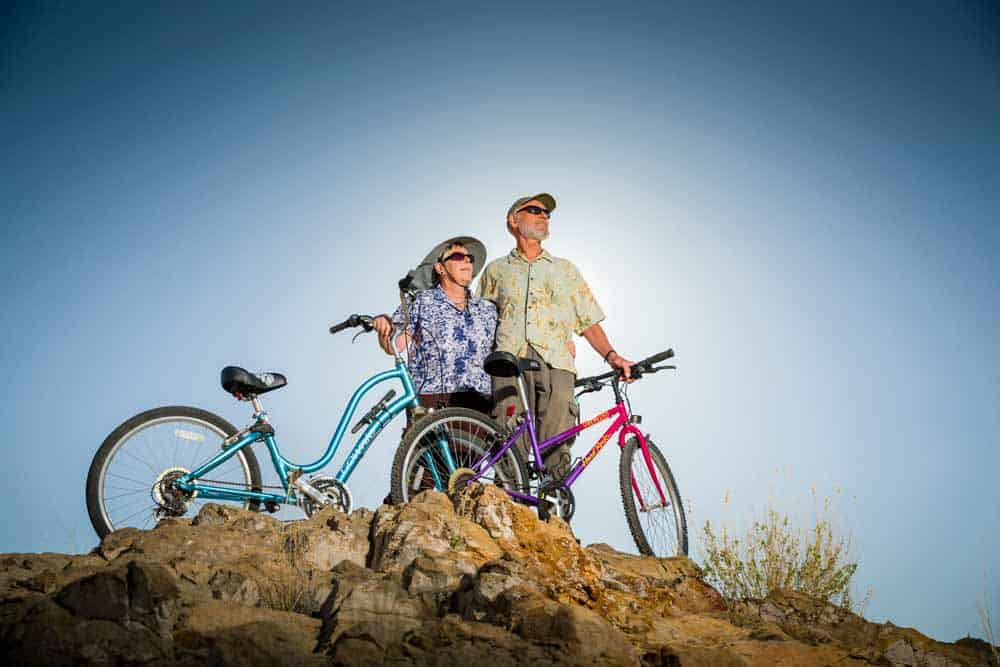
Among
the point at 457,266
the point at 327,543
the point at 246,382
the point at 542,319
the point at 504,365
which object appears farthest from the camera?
the point at 457,266

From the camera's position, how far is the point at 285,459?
19.4 feet

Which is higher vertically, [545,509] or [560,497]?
[560,497]

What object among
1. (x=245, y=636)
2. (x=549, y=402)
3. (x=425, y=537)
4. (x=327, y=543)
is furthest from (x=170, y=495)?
(x=549, y=402)

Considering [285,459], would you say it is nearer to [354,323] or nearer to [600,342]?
[354,323]

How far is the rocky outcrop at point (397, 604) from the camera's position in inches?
117

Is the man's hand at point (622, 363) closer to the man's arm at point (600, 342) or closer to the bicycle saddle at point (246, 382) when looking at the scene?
the man's arm at point (600, 342)

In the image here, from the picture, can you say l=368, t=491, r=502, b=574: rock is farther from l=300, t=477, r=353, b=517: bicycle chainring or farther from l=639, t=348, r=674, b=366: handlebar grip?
l=639, t=348, r=674, b=366: handlebar grip

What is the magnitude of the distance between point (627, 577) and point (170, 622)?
3002 mm

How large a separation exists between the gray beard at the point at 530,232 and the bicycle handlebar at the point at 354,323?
169cm

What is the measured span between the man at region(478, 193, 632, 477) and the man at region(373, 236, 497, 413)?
206mm

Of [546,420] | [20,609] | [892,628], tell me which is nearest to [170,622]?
[20,609]

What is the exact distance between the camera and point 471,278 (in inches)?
286

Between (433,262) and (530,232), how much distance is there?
0.94 metres

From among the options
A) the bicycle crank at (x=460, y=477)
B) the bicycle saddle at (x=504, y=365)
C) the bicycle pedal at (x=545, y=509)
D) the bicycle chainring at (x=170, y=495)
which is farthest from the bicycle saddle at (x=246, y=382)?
the bicycle pedal at (x=545, y=509)
